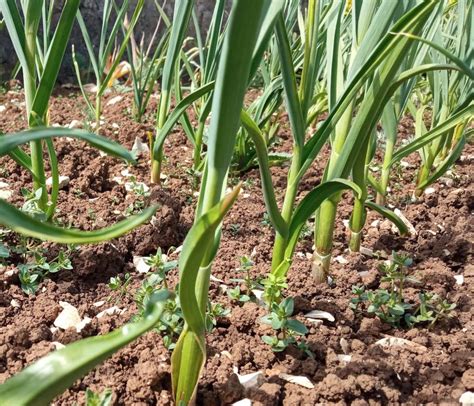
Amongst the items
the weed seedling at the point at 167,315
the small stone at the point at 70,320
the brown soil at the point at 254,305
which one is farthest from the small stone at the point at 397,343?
the small stone at the point at 70,320

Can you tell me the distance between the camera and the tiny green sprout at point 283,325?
0.92m

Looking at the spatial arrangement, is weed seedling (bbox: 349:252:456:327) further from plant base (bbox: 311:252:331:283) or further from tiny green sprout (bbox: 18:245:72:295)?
tiny green sprout (bbox: 18:245:72:295)

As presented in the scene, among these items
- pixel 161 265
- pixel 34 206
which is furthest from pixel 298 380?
pixel 34 206

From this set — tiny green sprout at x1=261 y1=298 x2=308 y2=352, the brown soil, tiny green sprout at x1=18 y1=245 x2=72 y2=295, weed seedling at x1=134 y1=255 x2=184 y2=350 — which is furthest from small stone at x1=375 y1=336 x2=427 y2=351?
tiny green sprout at x1=18 y1=245 x2=72 y2=295

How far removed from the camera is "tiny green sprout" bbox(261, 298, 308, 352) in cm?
92

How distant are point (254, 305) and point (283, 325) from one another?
5.6 inches

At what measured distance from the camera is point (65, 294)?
1.16 metres

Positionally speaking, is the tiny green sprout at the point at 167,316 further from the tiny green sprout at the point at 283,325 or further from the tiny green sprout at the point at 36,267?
the tiny green sprout at the point at 36,267

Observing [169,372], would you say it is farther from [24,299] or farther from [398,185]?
[398,185]

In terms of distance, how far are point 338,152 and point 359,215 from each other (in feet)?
0.77

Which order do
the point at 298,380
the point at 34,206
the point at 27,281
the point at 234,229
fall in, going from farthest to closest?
the point at 234,229, the point at 34,206, the point at 27,281, the point at 298,380

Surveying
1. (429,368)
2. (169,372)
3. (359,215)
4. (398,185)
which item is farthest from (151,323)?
(398,185)

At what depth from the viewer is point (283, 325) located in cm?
93

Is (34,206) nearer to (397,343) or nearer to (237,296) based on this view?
(237,296)
